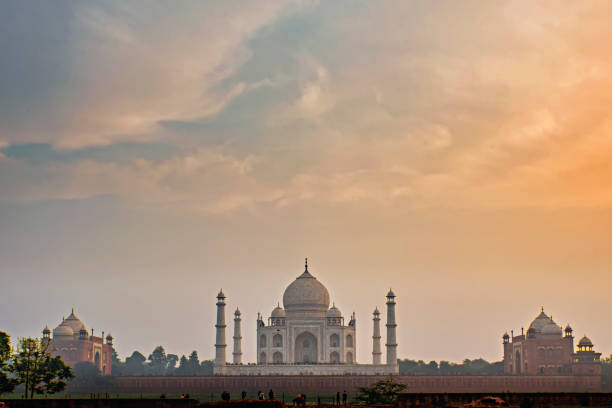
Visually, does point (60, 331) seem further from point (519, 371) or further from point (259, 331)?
point (519, 371)

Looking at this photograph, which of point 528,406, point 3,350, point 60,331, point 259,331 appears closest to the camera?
point 528,406

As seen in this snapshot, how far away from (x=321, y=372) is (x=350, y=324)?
9752mm

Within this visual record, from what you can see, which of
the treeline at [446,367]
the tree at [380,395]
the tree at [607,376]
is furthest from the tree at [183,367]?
the tree at [380,395]

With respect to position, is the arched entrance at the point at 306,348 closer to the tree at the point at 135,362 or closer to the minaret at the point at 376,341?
the minaret at the point at 376,341

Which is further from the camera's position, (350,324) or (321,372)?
(350,324)

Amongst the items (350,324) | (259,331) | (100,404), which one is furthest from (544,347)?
(100,404)

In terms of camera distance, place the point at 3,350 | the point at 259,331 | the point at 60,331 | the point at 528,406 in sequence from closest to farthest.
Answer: the point at 528,406
the point at 3,350
the point at 259,331
the point at 60,331

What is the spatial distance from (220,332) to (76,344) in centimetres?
2287

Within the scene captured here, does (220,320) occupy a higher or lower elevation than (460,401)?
higher

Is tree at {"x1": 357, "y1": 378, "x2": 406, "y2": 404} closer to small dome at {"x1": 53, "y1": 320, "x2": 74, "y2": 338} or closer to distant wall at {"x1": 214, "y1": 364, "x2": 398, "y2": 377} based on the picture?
distant wall at {"x1": 214, "y1": 364, "x2": 398, "y2": 377}

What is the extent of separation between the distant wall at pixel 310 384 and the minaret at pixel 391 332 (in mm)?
5582

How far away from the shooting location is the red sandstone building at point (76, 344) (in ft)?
324

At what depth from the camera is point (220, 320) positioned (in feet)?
281

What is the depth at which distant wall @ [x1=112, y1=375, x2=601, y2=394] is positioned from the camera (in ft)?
242
